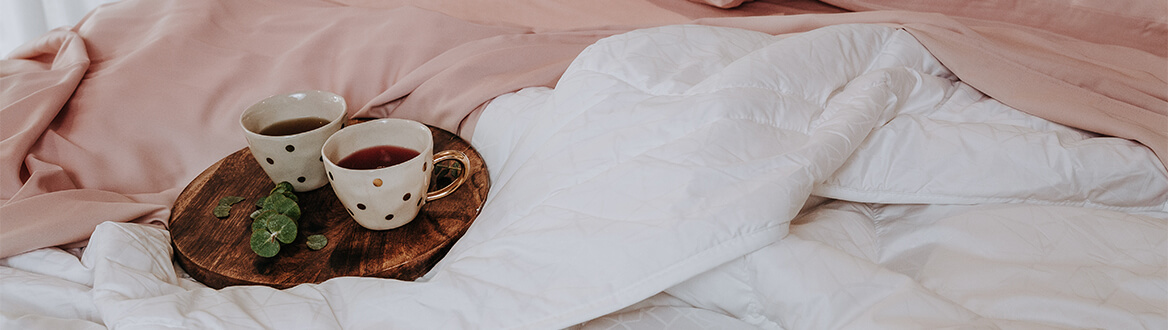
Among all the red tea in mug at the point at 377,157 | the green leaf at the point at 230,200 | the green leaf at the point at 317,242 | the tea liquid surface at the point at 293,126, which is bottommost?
the green leaf at the point at 230,200

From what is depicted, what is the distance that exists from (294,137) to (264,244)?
116 millimetres

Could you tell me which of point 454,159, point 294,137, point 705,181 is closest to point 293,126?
point 294,137

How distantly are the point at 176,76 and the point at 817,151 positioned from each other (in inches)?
35.7

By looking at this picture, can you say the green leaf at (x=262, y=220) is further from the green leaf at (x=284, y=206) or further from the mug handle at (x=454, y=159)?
the mug handle at (x=454, y=159)

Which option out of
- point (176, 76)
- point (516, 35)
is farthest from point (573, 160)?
point (176, 76)

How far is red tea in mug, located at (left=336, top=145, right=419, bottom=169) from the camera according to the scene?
0.70 metres

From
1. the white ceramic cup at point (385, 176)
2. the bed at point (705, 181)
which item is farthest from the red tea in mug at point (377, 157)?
the bed at point (705, 181)

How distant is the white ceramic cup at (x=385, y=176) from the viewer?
0.64 metres

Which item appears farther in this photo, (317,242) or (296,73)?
A: (296,73)

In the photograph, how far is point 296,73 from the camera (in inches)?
39.9

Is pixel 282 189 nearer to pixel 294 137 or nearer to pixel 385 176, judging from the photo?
pixel 294 137

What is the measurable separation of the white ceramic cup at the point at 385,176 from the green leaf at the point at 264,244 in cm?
7

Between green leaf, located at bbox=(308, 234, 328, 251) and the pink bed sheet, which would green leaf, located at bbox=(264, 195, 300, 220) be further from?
the pink bed sheet

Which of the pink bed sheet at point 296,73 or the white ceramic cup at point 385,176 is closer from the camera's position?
the white ceramic cup at point 385,176
